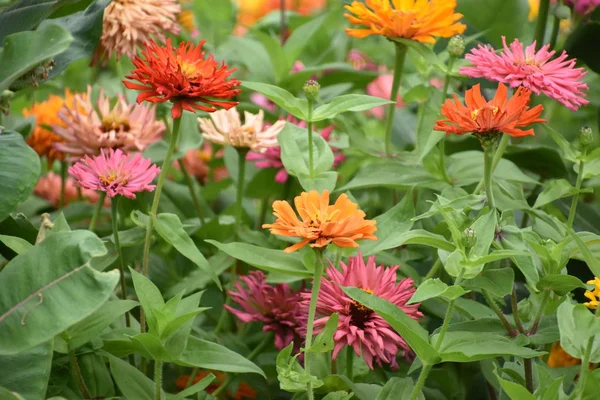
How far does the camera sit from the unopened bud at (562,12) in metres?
1.06

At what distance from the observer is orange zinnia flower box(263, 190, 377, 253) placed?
0.65m

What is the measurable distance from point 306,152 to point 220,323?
7.9 inches

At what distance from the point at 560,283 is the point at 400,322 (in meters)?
0.14

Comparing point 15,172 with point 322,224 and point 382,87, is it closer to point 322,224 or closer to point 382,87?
point 322,224

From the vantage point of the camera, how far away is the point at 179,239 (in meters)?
0.78

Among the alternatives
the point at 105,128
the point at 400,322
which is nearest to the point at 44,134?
the point at 105,128

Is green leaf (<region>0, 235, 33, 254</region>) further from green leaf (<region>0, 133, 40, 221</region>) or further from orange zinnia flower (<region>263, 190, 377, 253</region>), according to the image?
orange zinnia flower (<region>263, 190, 377, 253</region>)

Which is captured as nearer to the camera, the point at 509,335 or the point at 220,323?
the point at 509,335

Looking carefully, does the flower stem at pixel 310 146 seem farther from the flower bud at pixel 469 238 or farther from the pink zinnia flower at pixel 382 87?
the pink zinnia flower at pixel 382 87

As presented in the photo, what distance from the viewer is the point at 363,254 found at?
80 centimetres

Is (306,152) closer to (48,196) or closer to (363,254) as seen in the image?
(363,254)

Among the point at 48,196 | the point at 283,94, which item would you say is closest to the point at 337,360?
the point at 283,94

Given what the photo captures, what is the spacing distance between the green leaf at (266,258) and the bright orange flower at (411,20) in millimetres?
244

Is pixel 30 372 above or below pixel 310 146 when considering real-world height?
below
